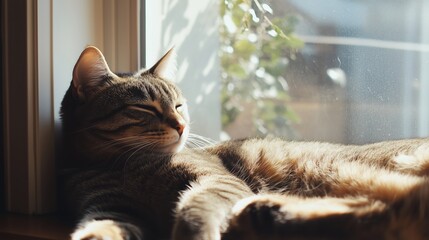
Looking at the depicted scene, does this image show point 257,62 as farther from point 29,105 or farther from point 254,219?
point 254,219

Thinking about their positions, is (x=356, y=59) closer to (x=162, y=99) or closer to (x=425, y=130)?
(x=425, y=130)

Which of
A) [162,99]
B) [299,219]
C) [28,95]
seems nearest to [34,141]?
[28,95]

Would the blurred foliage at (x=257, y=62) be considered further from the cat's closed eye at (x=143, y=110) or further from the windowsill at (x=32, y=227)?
the windowsill at (x=32, y=227)

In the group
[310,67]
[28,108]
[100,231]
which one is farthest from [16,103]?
[310,67]

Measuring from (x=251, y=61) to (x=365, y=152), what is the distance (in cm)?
64

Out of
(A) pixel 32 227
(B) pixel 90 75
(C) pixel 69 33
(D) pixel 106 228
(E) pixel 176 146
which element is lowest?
(A) pixel 32 227

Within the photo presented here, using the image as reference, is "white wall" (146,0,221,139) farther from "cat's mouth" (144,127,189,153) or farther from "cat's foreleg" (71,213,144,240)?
"cat's foreleg" (71,213,144,240)

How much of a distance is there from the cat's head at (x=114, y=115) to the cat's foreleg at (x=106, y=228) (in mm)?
228

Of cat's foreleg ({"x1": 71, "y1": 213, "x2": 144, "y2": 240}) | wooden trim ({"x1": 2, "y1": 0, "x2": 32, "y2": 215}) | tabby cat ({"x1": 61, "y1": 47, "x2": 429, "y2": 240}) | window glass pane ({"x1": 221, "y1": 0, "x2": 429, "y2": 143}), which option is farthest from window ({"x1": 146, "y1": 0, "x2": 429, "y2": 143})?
cat's foreleg ({"x1": 71, "y1": 213, "x2": 144, "y2": 240})

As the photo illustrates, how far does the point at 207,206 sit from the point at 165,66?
2.09 feet

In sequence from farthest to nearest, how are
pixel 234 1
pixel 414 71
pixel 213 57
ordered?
1. pixel 213 57
2. pixel 234 1
3. pixel 414 71

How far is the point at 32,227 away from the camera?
1.54 meters

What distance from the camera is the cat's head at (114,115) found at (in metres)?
1.57

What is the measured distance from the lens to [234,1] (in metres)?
1.85
